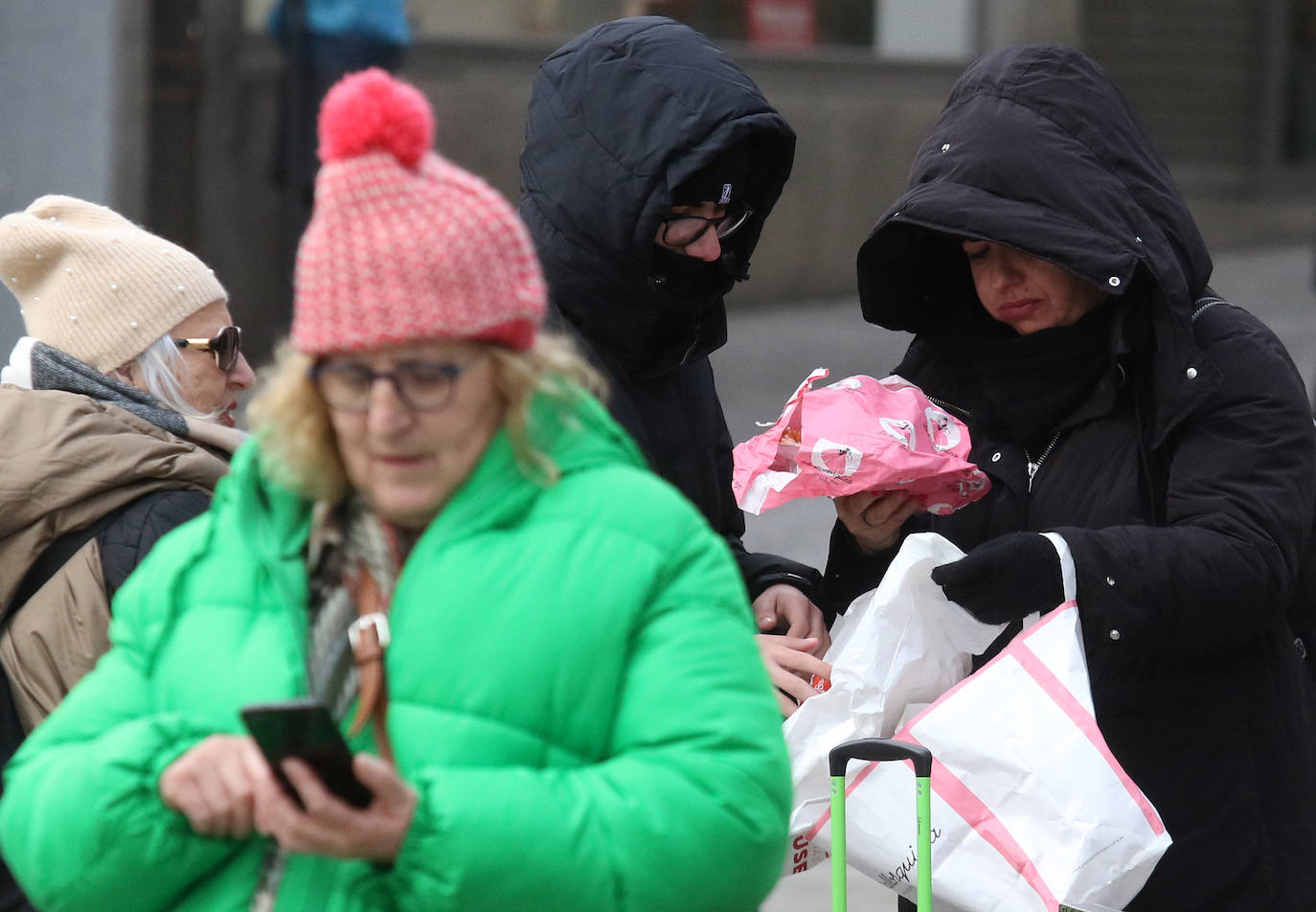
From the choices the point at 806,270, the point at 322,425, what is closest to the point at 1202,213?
the point at 806,270

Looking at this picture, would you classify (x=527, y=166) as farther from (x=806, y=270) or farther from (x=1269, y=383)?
(x=806, y=270)

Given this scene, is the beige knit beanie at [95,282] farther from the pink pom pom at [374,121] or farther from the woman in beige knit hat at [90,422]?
the pink pom pom at [374,121]

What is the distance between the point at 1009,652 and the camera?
2523 millimetres

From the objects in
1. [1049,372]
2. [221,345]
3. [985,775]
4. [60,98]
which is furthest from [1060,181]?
[60,98]

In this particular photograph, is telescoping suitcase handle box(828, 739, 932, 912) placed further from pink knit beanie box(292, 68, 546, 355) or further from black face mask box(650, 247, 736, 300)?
pink knit beanie box(292, 68, 546, 355)

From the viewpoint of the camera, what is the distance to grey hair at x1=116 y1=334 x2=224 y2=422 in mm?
2984

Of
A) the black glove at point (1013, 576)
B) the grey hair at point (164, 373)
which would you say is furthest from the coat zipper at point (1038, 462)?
the grey hair at point (164, 373)

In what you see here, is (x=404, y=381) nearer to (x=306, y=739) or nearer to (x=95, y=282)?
(x=306, y=739)

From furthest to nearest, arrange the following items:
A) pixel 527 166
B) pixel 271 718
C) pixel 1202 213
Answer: pixel 1202 213
pixel 527 166
pixel 271 718

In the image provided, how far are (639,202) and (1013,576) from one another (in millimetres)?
816

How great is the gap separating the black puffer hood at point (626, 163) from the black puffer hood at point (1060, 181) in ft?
1.09

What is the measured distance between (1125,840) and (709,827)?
2.98 ft

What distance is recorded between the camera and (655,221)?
2.77 m

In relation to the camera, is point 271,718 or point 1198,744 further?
point 1198,744
